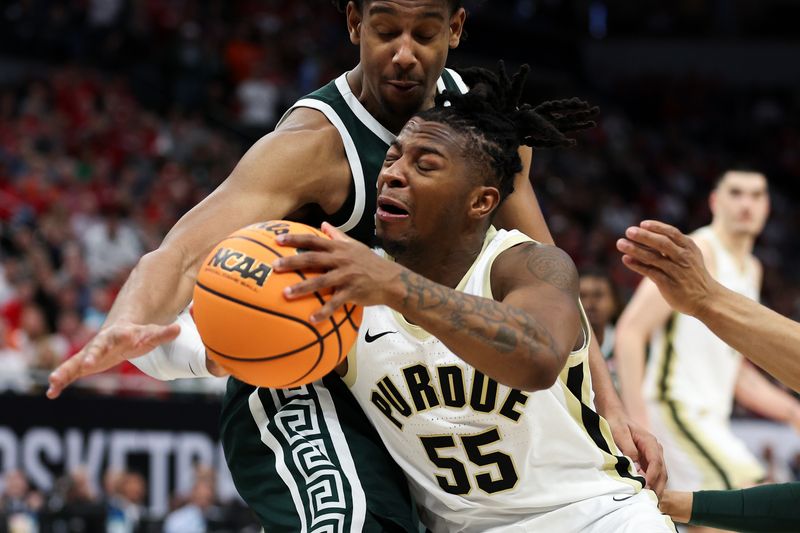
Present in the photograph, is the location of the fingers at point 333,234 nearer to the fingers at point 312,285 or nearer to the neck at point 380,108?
the fingers at point 312,285

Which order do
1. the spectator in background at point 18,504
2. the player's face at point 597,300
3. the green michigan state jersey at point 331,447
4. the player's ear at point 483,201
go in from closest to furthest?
the player's ear at point 483,201, the green michigan state jersey at point 331,447, the player's face at point 597,300, the spectator in background at point 18,504

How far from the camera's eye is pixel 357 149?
383 centimetres

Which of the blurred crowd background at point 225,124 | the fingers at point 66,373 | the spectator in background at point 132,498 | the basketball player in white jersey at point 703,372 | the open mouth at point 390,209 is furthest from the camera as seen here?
the blurred crowd background at point 225,124

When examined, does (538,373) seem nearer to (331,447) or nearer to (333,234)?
(333,234)

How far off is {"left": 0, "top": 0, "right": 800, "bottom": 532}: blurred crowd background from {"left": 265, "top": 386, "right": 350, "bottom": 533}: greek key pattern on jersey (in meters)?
4.51

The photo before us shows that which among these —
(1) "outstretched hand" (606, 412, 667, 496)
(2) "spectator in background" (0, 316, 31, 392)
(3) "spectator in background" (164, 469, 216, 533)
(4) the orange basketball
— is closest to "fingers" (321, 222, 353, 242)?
(4) the orange basketball

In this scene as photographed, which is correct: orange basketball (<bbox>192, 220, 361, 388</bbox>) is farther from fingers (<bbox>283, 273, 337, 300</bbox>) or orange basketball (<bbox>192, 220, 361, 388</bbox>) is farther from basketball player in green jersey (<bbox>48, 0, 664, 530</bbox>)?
basketball player in green jersey (<bbox>48, 0, 664, 530</bbox>)

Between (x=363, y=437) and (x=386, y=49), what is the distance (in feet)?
3.90

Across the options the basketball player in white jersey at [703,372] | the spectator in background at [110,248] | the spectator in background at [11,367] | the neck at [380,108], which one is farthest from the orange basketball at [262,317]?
the spectator in background at [110,248]

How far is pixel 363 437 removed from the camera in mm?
3830

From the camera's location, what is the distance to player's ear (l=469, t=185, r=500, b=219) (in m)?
3.58

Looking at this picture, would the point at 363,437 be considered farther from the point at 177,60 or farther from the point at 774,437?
the point at 177,60

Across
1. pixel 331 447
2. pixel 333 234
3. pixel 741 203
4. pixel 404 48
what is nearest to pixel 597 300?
pixel 741 203

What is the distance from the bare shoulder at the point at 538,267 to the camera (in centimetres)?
329
